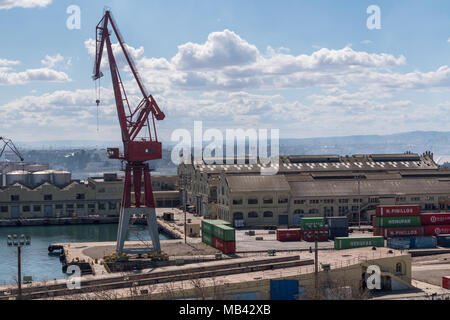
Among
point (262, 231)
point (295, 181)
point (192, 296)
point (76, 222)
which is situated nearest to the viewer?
point (192, 296)

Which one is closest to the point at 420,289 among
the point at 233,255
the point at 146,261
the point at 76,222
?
the point at 233,255

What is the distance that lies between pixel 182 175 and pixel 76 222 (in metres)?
22.8

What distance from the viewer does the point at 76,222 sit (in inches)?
4193

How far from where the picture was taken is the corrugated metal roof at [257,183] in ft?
291

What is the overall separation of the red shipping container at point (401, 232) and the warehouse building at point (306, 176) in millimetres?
18905

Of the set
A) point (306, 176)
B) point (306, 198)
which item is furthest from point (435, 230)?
point (306, 176)

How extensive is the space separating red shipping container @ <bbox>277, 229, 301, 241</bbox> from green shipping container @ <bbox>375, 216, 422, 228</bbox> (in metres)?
8.99

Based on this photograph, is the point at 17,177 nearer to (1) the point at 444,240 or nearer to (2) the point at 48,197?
(2) the point at 48,197

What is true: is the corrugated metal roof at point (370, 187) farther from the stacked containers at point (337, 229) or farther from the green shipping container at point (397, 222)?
the green shipping container at point (397, 222)

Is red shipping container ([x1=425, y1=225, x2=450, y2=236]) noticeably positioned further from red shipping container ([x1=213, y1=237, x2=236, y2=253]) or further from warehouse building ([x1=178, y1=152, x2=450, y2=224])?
red shipping container ([x1=213, y1=237, x2=236, y2=253])

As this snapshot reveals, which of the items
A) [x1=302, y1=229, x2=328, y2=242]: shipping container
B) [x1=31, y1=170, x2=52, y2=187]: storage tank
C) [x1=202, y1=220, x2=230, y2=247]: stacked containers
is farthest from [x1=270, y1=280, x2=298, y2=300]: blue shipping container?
[x1=31, y1=170, x2=52, y2=187]: storage tank

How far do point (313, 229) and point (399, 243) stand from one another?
9.91m
